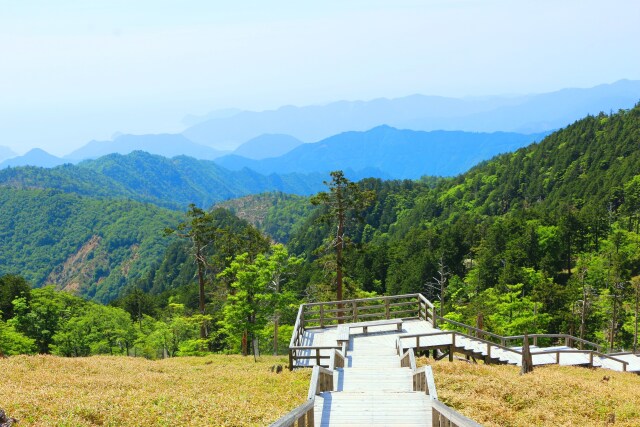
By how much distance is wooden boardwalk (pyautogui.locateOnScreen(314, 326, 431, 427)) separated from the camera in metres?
11.2

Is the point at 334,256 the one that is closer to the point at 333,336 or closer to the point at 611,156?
the point at 333,336

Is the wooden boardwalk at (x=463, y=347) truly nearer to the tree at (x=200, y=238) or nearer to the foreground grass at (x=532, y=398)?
the foreground grass at (x=532, y=398)

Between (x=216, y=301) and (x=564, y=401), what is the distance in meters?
37.2

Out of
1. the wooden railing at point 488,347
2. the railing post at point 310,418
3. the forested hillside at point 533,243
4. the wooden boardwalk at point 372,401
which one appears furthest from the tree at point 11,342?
the railing post at point 310,418

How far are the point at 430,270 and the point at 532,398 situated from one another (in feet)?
261

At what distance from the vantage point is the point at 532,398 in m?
14.5

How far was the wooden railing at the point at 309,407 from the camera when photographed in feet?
A: 28.0

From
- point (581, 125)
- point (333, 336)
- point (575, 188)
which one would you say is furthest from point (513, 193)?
point (333, 336)

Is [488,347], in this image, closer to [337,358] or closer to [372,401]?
[337,358]

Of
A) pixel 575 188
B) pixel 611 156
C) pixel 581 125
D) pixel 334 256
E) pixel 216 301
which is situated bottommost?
pixel 216 301

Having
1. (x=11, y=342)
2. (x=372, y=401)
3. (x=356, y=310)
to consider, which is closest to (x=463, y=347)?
(x=356, y=310)

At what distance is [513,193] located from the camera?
164625 mm

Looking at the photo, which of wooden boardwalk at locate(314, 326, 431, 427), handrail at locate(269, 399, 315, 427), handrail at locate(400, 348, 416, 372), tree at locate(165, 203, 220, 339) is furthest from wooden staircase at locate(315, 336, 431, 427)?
tree at locate(165, 203, 220, 339)

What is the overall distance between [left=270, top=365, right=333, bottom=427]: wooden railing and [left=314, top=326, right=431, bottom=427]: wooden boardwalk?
0.38 m
